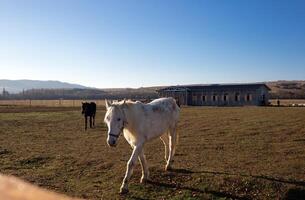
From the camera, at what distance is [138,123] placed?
966 cm

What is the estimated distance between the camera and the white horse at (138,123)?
899 centimetres

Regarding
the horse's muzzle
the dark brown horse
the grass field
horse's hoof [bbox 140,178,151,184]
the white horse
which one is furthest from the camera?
the dark brown horse

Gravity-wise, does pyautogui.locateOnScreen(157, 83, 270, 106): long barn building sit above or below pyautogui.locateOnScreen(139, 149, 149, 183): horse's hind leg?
above

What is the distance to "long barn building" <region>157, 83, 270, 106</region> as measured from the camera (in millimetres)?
65625

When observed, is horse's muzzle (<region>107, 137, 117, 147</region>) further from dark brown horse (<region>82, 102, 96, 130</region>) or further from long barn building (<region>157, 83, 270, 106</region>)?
long barn building (<region>157, 83, 270, 106</region>)

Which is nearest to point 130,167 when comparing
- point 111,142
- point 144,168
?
point 111,142

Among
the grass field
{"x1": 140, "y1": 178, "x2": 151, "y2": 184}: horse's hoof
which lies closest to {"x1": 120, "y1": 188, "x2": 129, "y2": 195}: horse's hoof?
the grass field

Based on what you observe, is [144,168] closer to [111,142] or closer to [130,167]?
[130,167]

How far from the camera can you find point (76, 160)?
12875 mm

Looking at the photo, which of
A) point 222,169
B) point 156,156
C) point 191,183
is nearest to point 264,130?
point 156,156

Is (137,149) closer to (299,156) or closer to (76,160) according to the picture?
(76,160)

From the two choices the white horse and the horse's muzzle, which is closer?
the horse's muzzle

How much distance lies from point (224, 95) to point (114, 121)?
6044cm

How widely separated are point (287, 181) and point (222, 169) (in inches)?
78.1
